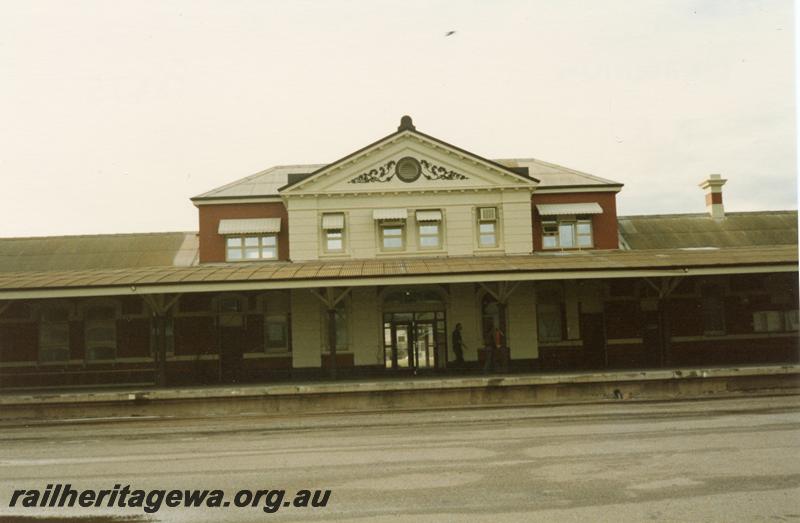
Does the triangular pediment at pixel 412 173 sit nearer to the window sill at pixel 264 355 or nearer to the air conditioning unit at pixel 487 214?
the air conditioning unit at pixel 487 214

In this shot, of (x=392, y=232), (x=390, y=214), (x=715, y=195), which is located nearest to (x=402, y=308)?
(x=392, y=232)

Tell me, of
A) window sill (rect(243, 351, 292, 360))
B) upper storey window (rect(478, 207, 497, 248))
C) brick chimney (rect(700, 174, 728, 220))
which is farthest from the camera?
brick chimney (rect(700, 174, 728, 220))

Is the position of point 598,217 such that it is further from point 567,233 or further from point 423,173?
point 423,173

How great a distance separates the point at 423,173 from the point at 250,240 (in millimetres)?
6245

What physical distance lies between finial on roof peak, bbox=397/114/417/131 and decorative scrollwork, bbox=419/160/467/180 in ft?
3.75

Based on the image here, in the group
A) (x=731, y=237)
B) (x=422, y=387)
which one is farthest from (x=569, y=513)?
(x=731, y=237)

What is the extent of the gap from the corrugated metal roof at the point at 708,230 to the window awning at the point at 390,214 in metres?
8.90

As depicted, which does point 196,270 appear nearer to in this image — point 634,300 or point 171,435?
point 171,435

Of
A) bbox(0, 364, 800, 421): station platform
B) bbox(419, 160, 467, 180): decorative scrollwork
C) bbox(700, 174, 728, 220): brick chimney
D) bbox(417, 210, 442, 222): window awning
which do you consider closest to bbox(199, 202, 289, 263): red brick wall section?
bbox(417, 210, 442, 222): window awning

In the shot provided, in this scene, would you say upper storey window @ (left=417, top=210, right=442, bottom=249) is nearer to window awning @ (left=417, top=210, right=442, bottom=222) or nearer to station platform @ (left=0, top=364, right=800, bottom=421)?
window awning @ (left=417, top=210, right=442, bottom=222)

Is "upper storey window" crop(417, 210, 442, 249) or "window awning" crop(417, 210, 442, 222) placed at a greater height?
"window awning" crop(417, 210, 442, 222)

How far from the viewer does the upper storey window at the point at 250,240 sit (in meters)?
25.5

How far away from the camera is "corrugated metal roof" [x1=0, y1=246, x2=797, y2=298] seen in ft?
64.3

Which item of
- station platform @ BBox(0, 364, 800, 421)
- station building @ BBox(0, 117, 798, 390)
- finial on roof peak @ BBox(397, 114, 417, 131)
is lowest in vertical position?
station platform @ BBox(0, 364, 800, 421)
